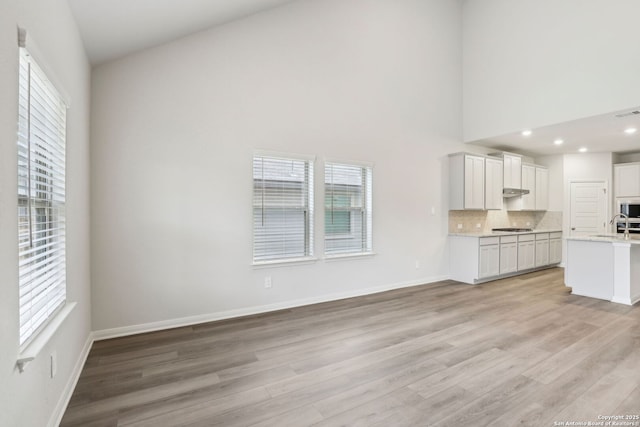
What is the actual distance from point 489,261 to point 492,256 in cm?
13

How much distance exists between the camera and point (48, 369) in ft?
6.23

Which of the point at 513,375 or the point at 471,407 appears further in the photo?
the point at 513,375

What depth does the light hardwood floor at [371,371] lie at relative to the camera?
2.12 metres

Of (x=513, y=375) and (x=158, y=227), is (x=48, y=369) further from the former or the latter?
(x=513, y=375)

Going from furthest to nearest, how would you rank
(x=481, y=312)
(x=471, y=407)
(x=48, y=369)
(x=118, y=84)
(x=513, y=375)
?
(x=481, y=312)
(x=118, y=84)
(x=513, y=375)
(x=471, y=407)
(x=48, y=369)

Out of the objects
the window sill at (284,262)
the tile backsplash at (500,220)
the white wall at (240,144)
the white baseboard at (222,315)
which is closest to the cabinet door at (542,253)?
the tile backsplash at (500,220)

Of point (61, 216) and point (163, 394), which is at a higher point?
point (61, 216)

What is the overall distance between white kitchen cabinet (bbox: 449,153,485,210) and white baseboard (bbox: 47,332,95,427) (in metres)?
5.79

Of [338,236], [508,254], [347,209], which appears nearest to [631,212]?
[508,254]

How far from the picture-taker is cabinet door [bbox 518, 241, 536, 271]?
6500mm

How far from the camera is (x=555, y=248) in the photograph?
24.2 feet

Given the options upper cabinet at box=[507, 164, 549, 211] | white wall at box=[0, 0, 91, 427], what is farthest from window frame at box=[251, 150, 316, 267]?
upper cabinet at box=[507, 164, 549, 211]

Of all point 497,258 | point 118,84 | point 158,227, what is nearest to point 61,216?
point 158,227

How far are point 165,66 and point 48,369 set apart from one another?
3055mm
